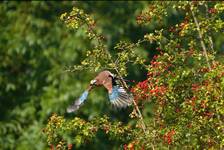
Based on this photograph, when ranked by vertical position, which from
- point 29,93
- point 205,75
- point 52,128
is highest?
point 205,75

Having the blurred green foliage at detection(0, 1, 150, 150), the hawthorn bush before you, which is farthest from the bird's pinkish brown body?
the blurred green foliage at detection(0, 1, 150, 150)

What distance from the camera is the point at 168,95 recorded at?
839 cm

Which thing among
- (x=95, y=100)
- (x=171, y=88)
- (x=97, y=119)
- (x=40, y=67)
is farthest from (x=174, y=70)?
(x=40, y=67)

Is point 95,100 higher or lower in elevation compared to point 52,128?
lower

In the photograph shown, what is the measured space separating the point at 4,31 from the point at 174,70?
8.68 m

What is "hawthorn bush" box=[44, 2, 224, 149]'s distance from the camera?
828 centimetres

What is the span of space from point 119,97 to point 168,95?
0.50 metres

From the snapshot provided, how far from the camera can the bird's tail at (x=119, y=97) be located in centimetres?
836

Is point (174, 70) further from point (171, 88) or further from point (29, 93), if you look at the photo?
point (29, 93)

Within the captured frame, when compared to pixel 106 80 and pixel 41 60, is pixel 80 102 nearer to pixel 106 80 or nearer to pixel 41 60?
pixel 106 80

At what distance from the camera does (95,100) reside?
622 inches

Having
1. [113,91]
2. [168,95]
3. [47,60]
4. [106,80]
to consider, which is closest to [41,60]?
[47,60]

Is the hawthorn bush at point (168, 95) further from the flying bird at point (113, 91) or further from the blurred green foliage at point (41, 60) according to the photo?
the blurred green foliage at point (41, 60)

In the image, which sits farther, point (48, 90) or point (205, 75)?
point (48, 90)
